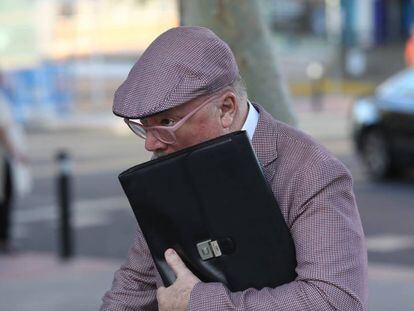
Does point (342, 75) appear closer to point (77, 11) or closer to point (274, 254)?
point (77, 11)

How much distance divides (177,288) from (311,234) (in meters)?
0.32

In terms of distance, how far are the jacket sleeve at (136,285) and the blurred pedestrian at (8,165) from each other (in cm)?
752

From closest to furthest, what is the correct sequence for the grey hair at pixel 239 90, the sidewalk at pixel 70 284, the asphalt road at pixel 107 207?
the grey hair at pixel 239 90, the sidewalk at pixel 70 284, the asphalt road at pixel 107 207

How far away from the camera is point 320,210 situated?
7.15 ft

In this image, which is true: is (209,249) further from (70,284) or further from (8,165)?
(8,165)

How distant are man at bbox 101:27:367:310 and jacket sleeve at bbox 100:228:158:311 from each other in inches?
11.2

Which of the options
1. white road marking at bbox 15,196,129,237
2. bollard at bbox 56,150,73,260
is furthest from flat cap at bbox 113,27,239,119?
white road marking at bbox 15,196,129,237

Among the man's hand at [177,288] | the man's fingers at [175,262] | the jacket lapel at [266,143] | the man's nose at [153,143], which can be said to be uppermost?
the man's nose at [153,143]

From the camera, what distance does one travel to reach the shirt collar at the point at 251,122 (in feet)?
7.58

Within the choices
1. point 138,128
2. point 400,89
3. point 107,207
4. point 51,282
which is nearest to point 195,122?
point 138,128

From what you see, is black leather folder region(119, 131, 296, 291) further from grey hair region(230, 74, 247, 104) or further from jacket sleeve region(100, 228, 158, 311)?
jacket sleeve region(100, 228, 158, 311)

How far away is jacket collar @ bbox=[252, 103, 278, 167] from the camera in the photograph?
7.58 feet

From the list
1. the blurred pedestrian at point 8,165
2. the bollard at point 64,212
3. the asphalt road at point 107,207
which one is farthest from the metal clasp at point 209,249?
the blurred pedestrian at point 8,165

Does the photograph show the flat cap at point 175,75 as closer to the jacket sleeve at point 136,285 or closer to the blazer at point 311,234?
the blazer at point 311,234
